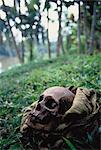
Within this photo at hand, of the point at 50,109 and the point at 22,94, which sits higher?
the point at 50,109

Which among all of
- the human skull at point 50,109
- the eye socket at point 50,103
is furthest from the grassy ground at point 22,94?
the eye socket at point 50,103

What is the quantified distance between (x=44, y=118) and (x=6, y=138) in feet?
1.84

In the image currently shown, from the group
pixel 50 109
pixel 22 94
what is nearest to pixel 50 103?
pixel 50 109

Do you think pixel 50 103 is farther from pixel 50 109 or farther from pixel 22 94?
pixel 22 94

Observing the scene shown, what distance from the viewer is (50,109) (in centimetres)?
283

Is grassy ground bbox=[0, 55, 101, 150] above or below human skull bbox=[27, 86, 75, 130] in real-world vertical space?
below

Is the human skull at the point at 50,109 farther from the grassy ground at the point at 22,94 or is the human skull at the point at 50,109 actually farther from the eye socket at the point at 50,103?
the grassy ground at the point at 22,94

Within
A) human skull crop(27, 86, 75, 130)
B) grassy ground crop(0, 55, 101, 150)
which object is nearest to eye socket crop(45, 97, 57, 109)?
human skull crop(27, 86, 75, 130)

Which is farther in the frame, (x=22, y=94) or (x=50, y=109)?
(x=22, y=94)

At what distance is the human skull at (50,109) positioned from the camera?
2.79 metres

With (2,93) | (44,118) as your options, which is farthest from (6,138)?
(2,93)

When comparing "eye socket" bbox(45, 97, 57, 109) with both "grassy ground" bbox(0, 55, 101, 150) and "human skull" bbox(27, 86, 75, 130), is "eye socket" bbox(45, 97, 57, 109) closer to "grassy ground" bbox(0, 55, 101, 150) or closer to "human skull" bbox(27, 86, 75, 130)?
"human skull" bbox(27, 86, 75, 130)

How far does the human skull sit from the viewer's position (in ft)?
9.15

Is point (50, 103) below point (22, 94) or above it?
above
